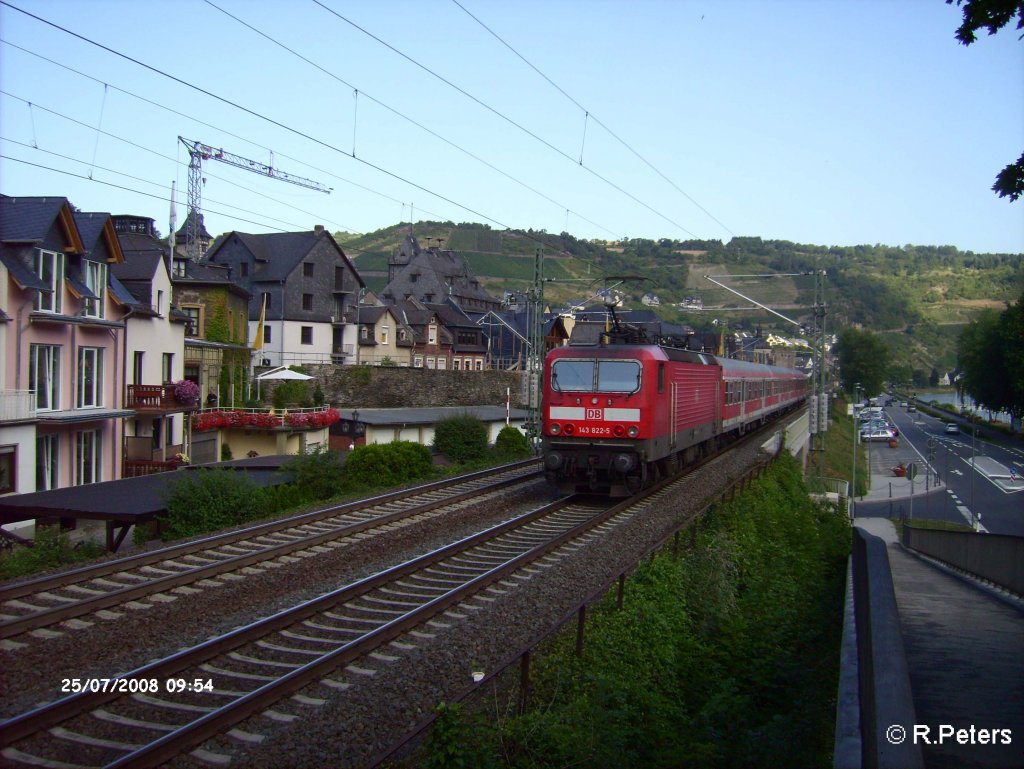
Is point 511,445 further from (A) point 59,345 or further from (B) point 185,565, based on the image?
(B) point 185,565

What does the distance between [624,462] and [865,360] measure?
96.4 meters

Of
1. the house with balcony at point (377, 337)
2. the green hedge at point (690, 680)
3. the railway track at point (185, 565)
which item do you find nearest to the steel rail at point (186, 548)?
the railway track at point (185, 565)

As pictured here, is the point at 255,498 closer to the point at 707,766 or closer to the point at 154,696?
the point at 154,696

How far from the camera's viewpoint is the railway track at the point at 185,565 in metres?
8.82

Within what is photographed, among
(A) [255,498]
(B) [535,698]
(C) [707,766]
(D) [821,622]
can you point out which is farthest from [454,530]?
(C) [707,766]

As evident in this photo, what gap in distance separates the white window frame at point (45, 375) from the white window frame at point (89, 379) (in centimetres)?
98

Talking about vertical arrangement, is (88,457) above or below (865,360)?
below

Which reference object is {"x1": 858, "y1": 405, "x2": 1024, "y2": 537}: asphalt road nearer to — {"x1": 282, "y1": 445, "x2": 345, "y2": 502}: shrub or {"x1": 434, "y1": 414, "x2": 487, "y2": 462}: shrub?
{"x1": 434, "y1": 414, "x2": 487, "y2": 462}: shrub

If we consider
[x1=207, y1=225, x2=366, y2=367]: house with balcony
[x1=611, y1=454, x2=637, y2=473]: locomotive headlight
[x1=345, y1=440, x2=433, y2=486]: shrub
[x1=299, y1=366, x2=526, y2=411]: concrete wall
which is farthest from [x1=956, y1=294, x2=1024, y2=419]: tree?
[x1=611, y1=454, x2=637, y2=473]: locomotive headlight

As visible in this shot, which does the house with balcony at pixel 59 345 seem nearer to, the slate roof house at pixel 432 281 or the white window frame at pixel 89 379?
the white window frame at pixel 89 379

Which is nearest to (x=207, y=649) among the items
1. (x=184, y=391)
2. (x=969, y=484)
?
(x=184, y=391)

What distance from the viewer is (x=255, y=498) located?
16672 mm

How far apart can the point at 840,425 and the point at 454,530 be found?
2901 inches

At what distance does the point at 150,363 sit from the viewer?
101ft
